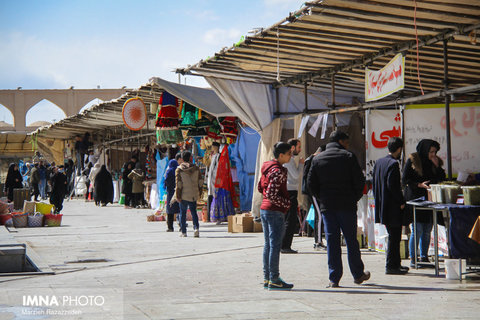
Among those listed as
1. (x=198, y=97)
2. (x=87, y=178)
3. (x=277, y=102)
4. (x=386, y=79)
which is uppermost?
(x=198, y=97)

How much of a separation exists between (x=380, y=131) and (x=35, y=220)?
8.71m

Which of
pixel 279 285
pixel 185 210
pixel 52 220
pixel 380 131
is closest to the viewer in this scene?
pixel 279 285

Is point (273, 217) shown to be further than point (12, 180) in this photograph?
No

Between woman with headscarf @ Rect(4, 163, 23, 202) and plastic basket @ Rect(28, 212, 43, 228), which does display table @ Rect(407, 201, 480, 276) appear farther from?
woman with headscarf @ Rect(4, 163, 23, 202)

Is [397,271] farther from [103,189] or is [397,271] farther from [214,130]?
[103,189]

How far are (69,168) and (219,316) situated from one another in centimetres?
2437

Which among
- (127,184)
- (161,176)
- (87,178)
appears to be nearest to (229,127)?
(161,176)

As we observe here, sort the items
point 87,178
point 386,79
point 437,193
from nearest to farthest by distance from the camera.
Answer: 1. point 437,193
2. point 386,79
3. point 87,178

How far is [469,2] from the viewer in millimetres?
7180

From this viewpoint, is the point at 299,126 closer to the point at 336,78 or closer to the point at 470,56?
the point at 336,78

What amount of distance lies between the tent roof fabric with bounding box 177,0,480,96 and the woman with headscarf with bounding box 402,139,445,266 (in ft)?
4.56

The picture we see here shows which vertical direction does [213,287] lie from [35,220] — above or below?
below

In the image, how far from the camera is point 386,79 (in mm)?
9164

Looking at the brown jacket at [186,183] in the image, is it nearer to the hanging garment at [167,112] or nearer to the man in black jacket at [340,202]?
the hanging garment at [167,112]
